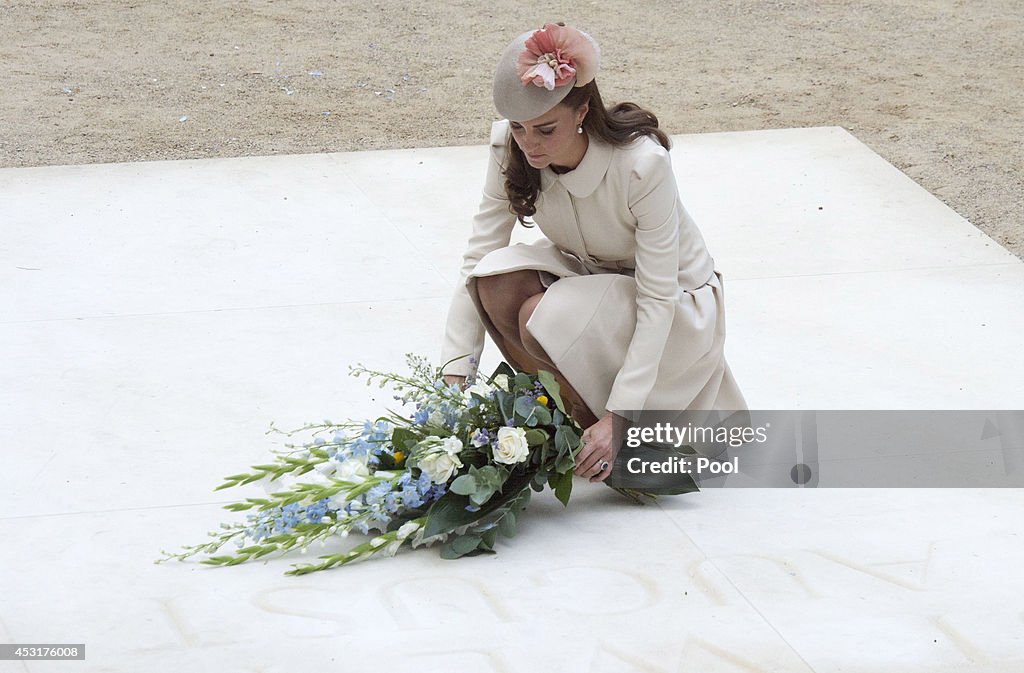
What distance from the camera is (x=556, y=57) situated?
127 inches

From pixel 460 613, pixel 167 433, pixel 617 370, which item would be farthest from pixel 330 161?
pixel 460 613

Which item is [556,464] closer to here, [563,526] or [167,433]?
[563,526]

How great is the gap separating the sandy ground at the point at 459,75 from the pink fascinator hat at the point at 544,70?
120 inches

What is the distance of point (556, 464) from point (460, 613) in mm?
489

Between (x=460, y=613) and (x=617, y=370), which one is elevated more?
(x=617, y=370)

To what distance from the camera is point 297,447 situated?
3771mm

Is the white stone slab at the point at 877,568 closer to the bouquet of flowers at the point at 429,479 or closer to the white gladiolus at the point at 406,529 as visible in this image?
the bouquet of flowers at the point at 429,479

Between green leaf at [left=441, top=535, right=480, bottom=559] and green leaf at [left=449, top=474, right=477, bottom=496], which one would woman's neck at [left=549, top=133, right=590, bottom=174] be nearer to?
green leaf at [left=449, top=474, right=477, bottom=496]

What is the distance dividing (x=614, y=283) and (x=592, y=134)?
1.29 ft

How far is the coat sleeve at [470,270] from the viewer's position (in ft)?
12.1

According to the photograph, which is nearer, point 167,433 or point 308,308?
point 167,433

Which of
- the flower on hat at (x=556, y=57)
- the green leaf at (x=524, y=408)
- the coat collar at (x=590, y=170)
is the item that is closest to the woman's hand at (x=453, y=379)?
the green leaf at (x=524, y=408)
